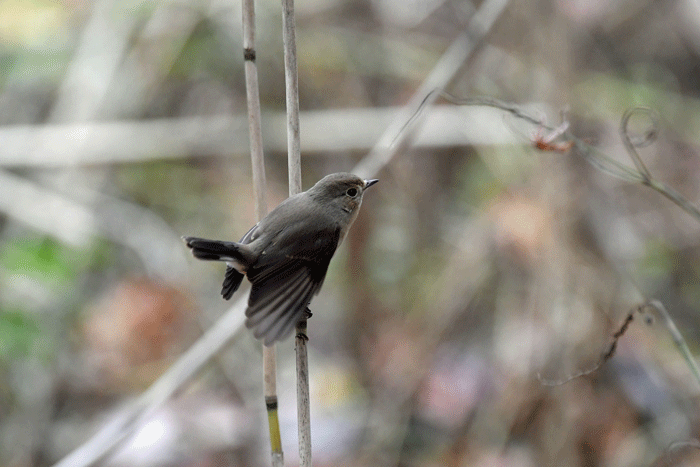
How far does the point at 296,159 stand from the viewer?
1892 millimetres

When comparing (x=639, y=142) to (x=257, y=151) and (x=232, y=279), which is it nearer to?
(x=257, y=151)

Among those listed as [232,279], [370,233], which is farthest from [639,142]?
[370,233]

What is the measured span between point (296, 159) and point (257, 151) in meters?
0.12

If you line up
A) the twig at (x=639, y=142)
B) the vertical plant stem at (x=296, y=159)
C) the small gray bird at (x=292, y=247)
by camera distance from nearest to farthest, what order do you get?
the vertical plant stem at (x=296, y=159) < the twig at (x=639, y=142) < the small gray bird at (x=292, y=247)

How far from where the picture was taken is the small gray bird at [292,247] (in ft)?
6.93

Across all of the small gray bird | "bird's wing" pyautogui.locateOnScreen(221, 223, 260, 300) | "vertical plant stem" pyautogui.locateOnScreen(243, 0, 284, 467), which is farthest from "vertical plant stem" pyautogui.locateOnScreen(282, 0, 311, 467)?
"bird's wing" pyautogui.locateOnScreen(221, 223, 260, 300)

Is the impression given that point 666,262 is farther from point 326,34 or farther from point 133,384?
point 133,384

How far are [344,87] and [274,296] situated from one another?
3.06 meters

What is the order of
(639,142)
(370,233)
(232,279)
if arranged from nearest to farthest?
(639,142) < (232,279) < (370,233)

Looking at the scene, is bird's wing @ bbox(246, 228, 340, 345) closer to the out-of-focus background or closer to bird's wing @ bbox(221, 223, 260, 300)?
bird's wing @ bbox(221, 223, 260, 300)

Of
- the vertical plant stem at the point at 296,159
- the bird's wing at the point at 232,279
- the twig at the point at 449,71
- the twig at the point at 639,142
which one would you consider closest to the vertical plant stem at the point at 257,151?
the vertical plant stem at the point at 296,159

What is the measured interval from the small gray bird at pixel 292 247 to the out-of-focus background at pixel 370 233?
1499 millimetres

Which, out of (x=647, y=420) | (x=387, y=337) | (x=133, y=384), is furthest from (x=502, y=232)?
(x=133, y=384)

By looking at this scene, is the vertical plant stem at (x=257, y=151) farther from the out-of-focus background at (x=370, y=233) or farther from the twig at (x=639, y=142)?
the out-of-focus background at (x=370, y=233)
